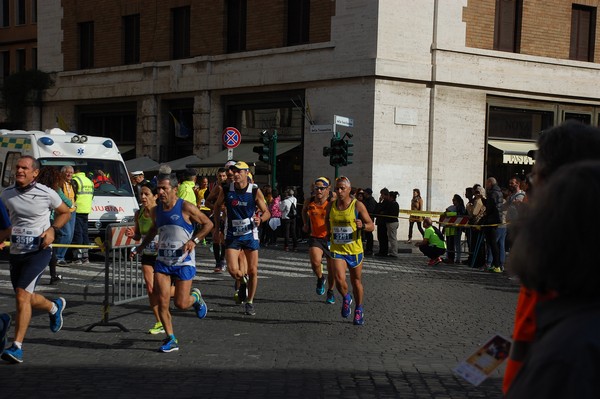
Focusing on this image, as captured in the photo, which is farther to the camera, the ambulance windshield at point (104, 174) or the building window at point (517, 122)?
the building window at point (517, 122)

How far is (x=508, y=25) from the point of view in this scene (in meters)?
26.4

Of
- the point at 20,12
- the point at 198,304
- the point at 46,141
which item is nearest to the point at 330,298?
the point at 198,304

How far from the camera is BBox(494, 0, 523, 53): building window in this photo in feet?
86.3

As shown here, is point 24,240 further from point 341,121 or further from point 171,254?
point 341,121

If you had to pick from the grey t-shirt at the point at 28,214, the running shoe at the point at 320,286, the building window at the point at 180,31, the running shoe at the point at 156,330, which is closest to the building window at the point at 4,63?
the building window at the point at 180,31

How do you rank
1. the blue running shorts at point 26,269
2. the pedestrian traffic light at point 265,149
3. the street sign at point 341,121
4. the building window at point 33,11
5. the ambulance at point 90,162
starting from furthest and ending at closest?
the building window at point 33,11, the pedestrian traffic light at point 265,149, the street sign at point 341,121, the ambulance at point 90,162, the blue running shorts at point 26,269

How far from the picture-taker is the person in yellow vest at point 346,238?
386 inches

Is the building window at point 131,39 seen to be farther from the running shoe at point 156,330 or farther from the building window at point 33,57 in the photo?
the running shoe at point 156,330

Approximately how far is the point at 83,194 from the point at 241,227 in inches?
253

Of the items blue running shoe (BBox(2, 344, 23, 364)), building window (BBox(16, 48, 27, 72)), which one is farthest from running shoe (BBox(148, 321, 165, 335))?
building window (BBox(16, 48, 27, 72))

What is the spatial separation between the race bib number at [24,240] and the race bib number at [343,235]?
12.2 feet

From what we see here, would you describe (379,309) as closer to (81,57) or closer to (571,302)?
(571,302)

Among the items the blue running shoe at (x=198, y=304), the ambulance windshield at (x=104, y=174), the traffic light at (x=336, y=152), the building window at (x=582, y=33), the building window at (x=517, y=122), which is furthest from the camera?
the building window at (x=582, y=33)

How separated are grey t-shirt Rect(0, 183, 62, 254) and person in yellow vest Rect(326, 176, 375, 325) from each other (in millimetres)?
3519
